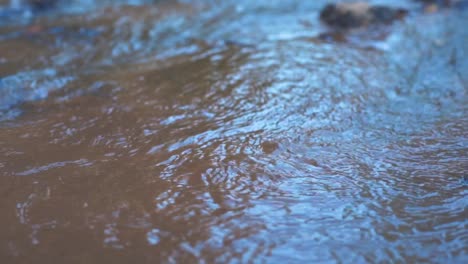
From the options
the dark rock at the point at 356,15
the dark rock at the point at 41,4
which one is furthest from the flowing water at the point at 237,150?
the dark rock at the point at 41,4

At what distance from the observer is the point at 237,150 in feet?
11.1

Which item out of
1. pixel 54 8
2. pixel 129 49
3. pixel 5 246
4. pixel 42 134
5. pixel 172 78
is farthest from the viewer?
pixel 54 8

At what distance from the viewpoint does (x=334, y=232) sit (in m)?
2.50

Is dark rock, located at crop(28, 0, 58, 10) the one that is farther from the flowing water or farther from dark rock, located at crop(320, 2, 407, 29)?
dark rock, located at crop(320, 2, 407, 29)

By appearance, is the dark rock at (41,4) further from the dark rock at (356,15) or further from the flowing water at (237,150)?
the dark rock at (356,15)

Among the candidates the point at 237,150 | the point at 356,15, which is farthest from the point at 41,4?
the point at 237,150

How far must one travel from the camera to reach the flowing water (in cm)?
246

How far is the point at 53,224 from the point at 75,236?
19cm

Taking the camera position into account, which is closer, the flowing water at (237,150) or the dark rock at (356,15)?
the flowing water at (237,150)

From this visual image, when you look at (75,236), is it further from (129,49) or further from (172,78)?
(129,49)

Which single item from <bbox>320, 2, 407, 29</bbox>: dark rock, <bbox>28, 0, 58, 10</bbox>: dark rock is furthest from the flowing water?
<bbox>28, 0, 58, 10</bbox>: dark rock

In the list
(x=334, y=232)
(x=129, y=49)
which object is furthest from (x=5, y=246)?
(x=129, y=49)

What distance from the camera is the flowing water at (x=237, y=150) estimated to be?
2460mm

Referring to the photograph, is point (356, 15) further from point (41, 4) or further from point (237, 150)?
point (41, 4)
